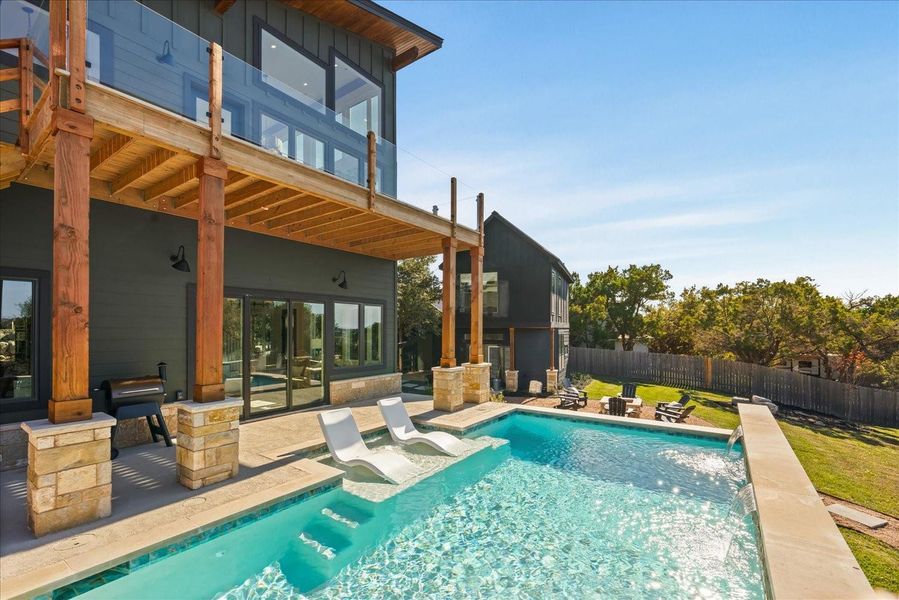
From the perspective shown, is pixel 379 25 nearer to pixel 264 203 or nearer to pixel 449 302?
pixel 264 203

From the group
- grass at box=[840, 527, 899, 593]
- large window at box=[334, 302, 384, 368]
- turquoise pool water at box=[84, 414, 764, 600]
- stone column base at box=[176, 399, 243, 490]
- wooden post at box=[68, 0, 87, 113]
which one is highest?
wooden post at box=[68, 0, 87, 113]

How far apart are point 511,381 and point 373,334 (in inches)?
288

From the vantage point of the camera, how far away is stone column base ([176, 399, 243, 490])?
481 centimetres

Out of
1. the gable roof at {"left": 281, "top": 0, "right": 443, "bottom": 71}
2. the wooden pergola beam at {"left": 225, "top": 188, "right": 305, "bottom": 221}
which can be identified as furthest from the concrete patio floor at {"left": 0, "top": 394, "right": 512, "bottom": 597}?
the gable roof at {"left": 281, "top": 0, "right": 443, "bottom": 71}

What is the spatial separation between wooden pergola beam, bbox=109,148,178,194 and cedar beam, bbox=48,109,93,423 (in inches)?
48.8

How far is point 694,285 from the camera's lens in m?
29.1

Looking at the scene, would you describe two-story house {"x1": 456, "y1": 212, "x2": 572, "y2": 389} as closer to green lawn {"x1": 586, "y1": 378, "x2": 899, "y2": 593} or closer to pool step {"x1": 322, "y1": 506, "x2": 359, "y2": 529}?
green lawn {"x1": 586, "y1": 378, "x2": 899, "y2": 593}

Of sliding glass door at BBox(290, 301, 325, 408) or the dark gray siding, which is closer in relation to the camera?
the dark gray siding

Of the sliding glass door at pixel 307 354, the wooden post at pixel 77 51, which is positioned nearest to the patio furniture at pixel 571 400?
the sliding glass door at pixel 307 354

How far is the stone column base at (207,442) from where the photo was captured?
4.81 metres

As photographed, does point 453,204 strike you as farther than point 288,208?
Yes

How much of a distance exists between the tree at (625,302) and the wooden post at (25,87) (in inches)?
1026

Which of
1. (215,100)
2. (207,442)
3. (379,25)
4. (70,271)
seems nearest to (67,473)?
(207,442)

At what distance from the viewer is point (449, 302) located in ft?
32.7
